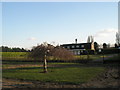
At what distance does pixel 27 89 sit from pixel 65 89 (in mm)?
1834

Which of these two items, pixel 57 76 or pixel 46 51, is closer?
pixel 57 76

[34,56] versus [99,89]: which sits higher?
[34,56]

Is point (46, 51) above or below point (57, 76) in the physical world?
above

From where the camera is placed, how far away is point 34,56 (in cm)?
1349

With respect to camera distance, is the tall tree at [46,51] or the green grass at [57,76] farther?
the tall tree at [46,51]

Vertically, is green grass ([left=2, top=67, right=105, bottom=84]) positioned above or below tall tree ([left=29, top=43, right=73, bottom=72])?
below

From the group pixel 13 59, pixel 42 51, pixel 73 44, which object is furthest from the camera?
pixel 73 44

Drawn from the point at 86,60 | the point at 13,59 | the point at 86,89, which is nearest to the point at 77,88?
the point at 86,89

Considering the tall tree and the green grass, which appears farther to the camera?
the tall tree

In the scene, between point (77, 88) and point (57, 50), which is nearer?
point (77, 88)

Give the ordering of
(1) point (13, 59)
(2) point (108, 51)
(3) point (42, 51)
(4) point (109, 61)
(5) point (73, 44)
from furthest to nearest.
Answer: (5) point (73, 44), (2) point (108, 51), (1) point (13, 59), (4) point (109, 61), (3) point (42, 51)

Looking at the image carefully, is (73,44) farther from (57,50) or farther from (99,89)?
(99,89)

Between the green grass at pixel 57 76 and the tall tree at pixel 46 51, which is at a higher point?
the tall tree at pixel 46 51

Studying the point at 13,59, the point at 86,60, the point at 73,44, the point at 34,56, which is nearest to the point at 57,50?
the point at 34,56
